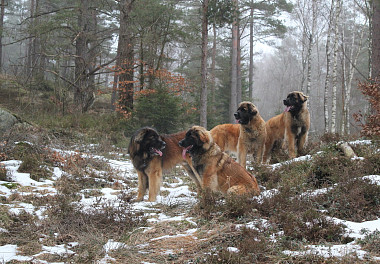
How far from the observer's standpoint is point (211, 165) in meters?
6.44

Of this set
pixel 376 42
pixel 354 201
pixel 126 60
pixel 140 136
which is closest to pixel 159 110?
pixel 126 60

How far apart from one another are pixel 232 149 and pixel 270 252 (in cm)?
618

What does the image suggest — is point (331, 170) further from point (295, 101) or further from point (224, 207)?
point (295, 101)

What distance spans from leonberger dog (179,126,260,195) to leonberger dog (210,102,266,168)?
90.2 inches

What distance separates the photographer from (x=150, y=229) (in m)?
4.68

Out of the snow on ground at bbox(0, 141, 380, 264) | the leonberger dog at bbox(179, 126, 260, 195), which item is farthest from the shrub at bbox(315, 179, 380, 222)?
the leonberger dog at bbox(179, 126, 260, 195)

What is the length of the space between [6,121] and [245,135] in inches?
294

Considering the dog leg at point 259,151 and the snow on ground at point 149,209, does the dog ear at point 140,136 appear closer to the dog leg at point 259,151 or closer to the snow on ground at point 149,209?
the snow on ground at point 149,209

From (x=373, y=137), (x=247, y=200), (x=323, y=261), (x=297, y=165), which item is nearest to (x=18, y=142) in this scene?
(x=247, y=200)

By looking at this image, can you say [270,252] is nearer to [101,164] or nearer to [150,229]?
[150,229]

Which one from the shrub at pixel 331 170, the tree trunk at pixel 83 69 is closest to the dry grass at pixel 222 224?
the shrub at pixel 331 170

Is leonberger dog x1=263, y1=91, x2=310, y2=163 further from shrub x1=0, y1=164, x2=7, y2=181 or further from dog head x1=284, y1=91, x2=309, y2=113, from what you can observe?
shrub x1=0, y1=164, x2=7, y2=181

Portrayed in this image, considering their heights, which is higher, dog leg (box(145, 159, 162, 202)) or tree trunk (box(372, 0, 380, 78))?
tree trunk (box(372, 0, 380, 78))

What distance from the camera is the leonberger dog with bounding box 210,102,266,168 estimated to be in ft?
28.4
